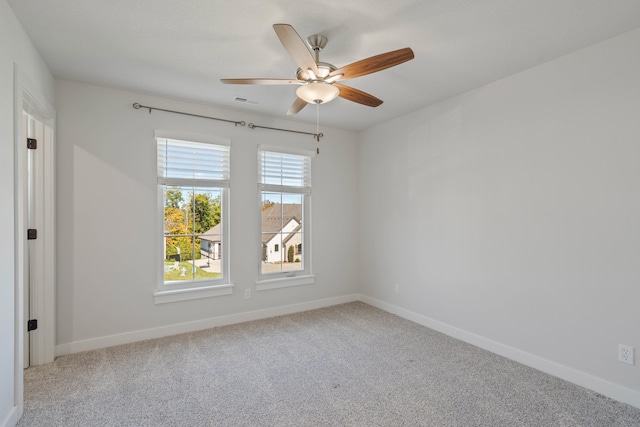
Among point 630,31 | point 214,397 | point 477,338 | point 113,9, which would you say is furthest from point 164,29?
point 477,338

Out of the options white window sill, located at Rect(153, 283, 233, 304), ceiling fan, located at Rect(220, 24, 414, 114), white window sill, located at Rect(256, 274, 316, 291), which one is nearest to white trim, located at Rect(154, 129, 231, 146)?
ceiling fan, located at Rect(220, 24, 414, 114)

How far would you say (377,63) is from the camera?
2.00 m

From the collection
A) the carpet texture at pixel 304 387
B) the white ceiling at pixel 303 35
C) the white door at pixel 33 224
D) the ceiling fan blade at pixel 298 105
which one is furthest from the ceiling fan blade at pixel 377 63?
the white door at pixel 33 224

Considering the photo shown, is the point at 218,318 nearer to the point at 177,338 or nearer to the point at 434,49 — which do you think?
the point at 177,338

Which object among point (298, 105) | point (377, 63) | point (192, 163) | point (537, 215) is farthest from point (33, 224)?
point (537, 215)

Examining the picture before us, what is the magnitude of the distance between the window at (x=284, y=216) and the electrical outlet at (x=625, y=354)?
10.1 feet

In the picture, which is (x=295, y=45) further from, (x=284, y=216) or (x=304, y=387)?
(x=284, y=216)

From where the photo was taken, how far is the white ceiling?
1974 millimetres

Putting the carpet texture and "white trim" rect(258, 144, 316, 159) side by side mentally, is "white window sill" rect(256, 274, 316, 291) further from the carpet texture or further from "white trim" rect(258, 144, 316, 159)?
"white trim" rect(258, 144, 316, 159)

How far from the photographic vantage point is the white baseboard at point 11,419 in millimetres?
1865

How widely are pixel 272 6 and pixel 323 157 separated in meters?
2.62

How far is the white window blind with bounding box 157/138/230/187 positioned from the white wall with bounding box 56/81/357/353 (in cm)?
10

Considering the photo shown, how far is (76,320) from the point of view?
3.03m

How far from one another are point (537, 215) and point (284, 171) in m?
2.82
